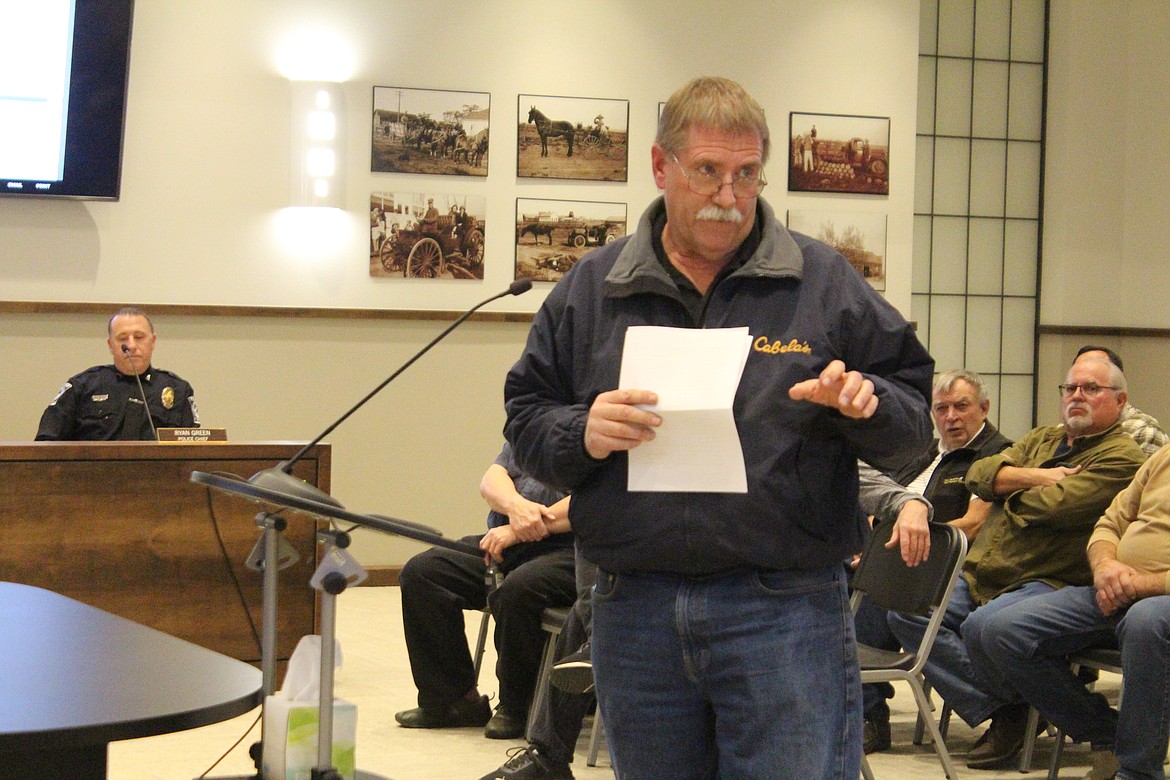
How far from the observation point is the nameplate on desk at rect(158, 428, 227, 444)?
4.86 meters

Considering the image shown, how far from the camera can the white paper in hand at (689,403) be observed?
161 cm

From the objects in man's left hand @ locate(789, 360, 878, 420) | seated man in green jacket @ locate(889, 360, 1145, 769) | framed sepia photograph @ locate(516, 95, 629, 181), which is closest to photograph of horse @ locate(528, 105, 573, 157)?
framed sepia photograph @ locate(516, 95, 629, 181)

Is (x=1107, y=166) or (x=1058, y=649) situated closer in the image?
(x=1058, y=649)

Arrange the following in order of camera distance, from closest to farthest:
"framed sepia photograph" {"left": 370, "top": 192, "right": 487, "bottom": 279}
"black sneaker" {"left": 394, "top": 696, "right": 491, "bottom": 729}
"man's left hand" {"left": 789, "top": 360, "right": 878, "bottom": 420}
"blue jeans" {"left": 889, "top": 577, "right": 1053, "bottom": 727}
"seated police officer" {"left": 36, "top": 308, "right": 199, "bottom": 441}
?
1. "man's left hand" {"left": 789, "top": 360, "right": 878, "bottom": 420}
2. "blue jeans" {"left": 889, "top": 577, "right": 1053, "bottom": 727}
3. "black sneaker" {"left": 394, "top": 696, "right": 491, "bottom": 729}
4. "seated police officer" {"left": 36, "top": 308, "right": 199, "bottom": 441}
5. "framed sepia photograph" {"left": 370, "top": 192, "right": 487, "bottom": 279}

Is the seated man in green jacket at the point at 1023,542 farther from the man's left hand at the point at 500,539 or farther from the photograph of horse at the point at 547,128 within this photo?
the photograph of horse at the point at 547,128

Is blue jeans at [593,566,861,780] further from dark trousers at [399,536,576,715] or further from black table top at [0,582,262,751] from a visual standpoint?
dark trousers at [399,536,576,715]

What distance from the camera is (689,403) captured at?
162cm

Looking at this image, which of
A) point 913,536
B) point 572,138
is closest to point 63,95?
point 572,138

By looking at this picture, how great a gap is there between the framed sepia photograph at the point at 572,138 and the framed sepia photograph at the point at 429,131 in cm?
23

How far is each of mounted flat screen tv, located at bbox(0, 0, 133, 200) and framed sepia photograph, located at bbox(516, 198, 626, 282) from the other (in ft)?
7.18

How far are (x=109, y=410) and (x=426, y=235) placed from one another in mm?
2031

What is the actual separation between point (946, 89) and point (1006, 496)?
5349mm

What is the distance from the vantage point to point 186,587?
4.46m

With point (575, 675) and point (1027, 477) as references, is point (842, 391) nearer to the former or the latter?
point (575, 675)
